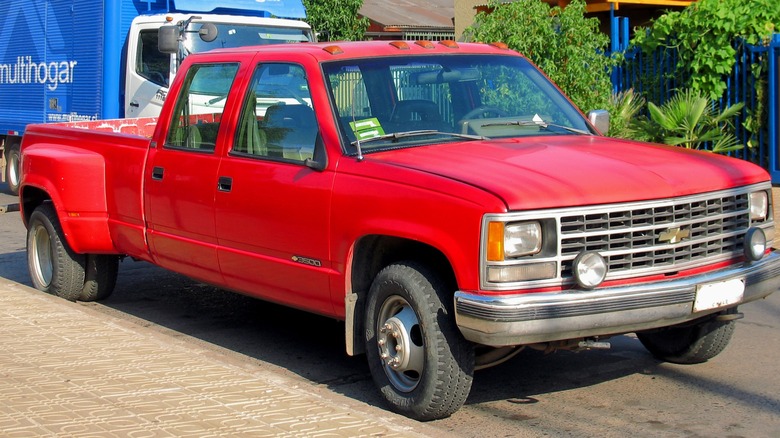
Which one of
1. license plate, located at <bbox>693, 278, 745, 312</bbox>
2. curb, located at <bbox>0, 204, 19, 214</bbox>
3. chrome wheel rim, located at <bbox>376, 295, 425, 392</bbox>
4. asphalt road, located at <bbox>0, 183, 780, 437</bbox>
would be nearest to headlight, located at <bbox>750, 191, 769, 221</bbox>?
license plate, located at <bbox>693, 278, 745, 312</bbox>

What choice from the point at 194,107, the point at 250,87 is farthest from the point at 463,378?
the point at 194,107

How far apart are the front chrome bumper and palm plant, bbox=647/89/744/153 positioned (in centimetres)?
879

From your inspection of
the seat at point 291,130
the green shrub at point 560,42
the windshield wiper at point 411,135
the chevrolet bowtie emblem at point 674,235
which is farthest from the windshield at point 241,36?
the chevrolet bowtie emblem at point 674,235

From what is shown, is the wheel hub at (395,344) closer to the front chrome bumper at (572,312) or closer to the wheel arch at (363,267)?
the wheel arch at (363,267)

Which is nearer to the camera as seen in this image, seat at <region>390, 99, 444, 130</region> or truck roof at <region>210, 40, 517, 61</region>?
seat at <region>390, 99, 444, 130</region>

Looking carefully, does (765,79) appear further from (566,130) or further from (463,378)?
(463,378)

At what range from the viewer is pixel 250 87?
693 centimetres

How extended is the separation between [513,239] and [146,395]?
7.05 feet

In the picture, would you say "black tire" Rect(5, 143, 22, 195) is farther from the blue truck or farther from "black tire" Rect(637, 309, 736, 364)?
"black tire" Rect(637, 309, 736, 364)

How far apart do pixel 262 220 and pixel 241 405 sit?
132 cm

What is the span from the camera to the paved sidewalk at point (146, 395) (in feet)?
17.1

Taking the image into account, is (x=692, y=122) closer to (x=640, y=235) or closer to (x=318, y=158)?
(x=318, y=158)

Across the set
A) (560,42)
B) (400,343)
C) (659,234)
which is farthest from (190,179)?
(560,42)

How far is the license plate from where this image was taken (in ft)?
18.0
